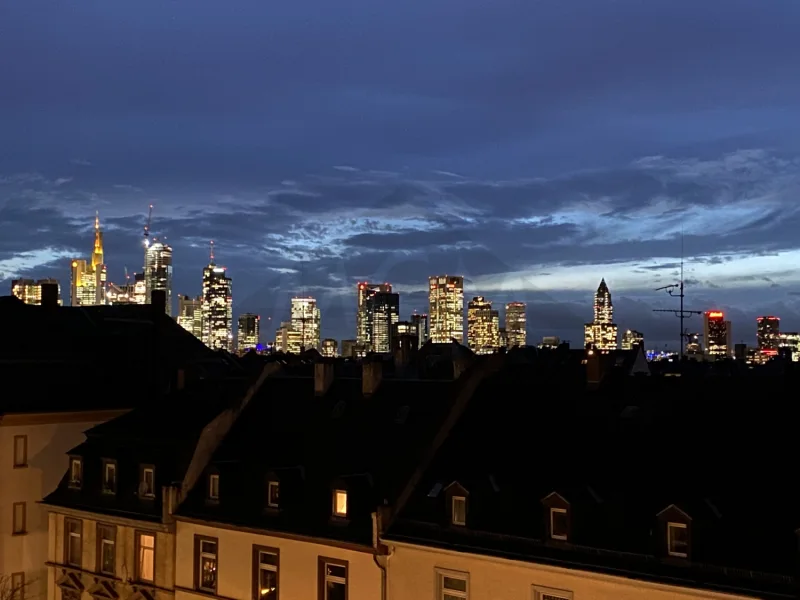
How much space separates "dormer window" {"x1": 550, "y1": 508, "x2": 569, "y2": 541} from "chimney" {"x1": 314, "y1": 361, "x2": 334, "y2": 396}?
1677cm

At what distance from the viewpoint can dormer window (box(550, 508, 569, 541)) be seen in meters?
30.1

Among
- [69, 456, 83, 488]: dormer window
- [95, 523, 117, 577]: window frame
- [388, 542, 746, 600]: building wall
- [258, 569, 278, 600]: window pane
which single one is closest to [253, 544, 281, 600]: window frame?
[258, 569, 278, 600]: window pane

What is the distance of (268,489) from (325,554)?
Answer: 4.06m

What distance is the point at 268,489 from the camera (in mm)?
39094

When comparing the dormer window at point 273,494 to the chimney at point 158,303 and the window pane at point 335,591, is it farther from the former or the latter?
the chimney at point 158,303

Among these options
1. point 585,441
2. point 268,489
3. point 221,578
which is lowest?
point 221,578

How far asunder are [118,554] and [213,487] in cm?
646

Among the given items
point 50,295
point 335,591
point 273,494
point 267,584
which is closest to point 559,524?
point 335,591

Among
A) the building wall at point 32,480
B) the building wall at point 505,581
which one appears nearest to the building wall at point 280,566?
the building wall at point 505,581

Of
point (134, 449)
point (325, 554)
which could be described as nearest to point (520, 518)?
point (325, 554)

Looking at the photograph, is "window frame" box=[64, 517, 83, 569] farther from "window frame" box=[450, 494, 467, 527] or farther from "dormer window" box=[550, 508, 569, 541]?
"dormer window" box=[550, 508, 569, 541]

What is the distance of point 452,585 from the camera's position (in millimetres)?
32750

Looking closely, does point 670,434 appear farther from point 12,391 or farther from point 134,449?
point 12,391

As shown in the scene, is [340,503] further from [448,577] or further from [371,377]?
[371,377]
